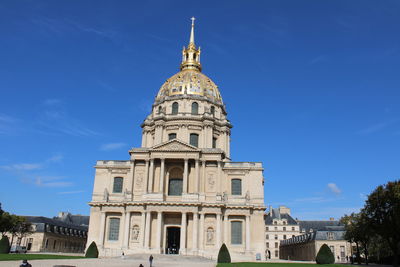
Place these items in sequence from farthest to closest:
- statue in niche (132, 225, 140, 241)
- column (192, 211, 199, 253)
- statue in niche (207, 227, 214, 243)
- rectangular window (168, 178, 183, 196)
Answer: rectangular window (168, 178, 183, 196) < statue in niche (132, 225, 140, 241) < statue in niche (207, 227, 214, 243) < column (192, 211, 199, 253)

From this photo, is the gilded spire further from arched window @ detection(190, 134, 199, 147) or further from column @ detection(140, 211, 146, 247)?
column @ detection(140, 211, 146, 247)

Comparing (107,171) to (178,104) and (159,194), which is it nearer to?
(159,194)

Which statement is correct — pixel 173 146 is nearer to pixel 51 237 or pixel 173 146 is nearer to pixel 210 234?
pixel 210 234

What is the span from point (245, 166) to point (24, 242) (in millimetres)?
38017

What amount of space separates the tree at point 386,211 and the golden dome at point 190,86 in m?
29.0

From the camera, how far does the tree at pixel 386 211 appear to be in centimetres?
3300

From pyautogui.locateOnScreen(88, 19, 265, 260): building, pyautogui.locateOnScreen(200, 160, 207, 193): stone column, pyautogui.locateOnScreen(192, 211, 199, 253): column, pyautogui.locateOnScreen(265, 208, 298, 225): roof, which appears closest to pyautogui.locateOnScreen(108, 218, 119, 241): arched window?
pyautogui.locateOnScreen(88, 19, 265, 260): building

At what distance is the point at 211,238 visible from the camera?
144 feet

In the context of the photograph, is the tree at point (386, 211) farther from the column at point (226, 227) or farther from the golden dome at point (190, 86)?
the golden dome at point (190, 86)

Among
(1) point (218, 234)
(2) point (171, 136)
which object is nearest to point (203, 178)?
(1) point (218, 234)

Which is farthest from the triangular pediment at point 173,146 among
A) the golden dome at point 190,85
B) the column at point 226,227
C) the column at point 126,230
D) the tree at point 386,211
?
the tree at point 386,211

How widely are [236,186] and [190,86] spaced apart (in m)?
18.0

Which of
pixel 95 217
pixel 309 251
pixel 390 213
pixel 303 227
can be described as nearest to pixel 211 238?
pixel 95 217

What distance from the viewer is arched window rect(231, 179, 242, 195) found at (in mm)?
47031
